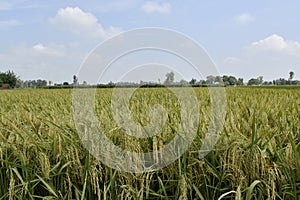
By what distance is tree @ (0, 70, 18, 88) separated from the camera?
46812mm

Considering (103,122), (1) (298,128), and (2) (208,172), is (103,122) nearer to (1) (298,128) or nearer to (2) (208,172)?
(2) (208,172)

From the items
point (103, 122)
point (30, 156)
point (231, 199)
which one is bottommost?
point (231, 199)

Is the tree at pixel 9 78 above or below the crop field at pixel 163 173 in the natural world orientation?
above

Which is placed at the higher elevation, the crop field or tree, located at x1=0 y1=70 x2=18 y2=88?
tree, located at x1=0 y1=70 x2=18 y2=88

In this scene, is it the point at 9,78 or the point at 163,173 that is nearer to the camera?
the point at 163,173

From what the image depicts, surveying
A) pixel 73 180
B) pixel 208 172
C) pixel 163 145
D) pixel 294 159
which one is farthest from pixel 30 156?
pixel 294 159

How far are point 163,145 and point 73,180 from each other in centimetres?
40

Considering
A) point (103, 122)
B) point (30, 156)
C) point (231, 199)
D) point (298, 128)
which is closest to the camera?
point (231, 199)

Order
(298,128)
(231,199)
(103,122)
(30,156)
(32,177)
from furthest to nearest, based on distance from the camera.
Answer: (103,122), (298,128), (30,156), (32,177), (231,199)

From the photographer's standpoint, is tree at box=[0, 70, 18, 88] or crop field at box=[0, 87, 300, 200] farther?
tree at box=[0, 70, 18, 88]

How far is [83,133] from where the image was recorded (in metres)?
1.39

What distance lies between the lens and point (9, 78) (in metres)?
48.0

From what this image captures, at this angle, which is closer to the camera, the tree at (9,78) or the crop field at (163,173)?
the crop field at (163,173)

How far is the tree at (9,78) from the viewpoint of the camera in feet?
154
